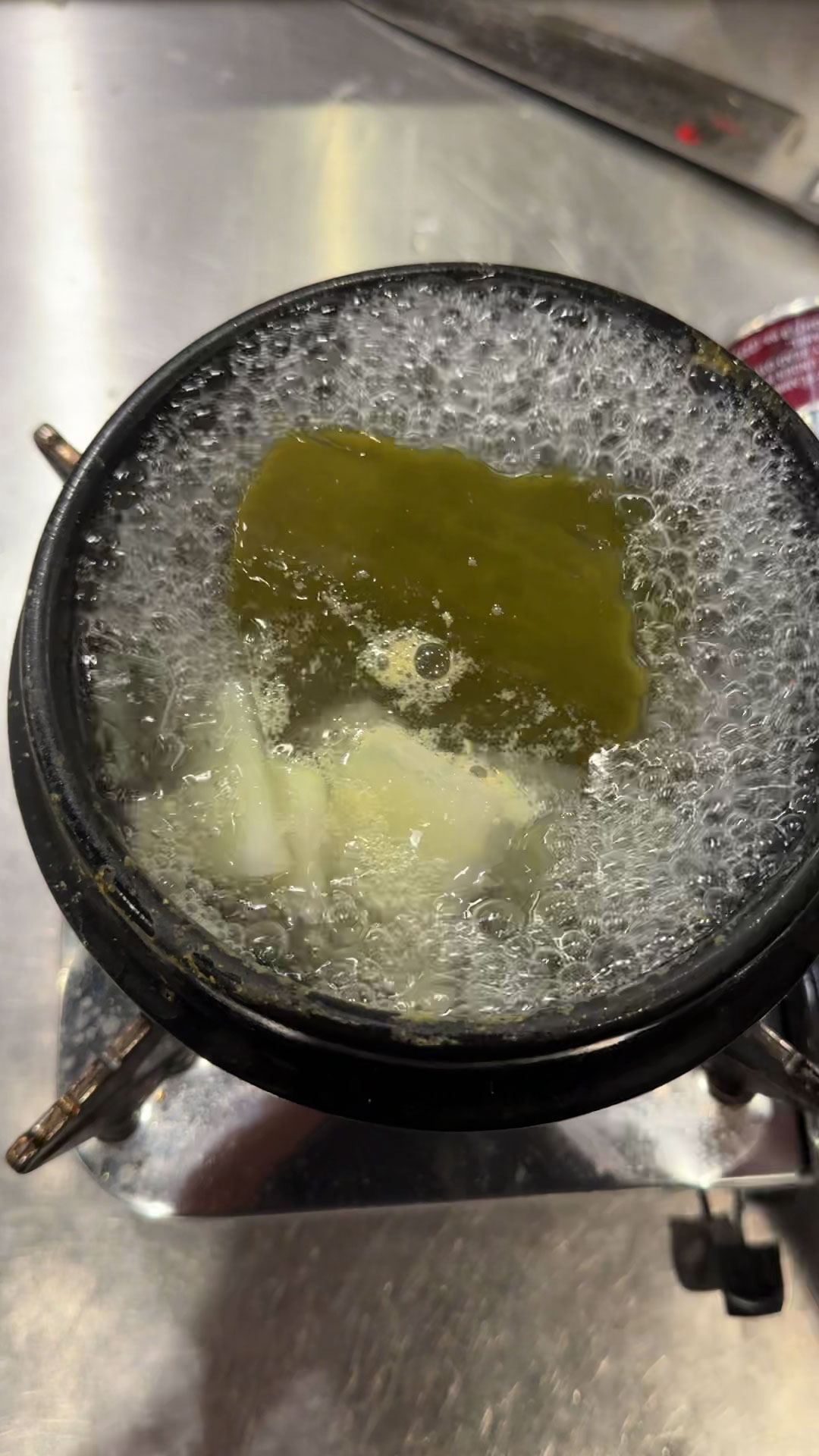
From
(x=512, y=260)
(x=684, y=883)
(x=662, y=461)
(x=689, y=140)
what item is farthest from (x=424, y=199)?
(x=684, y=883)

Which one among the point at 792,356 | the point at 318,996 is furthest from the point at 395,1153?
the point at 792,356

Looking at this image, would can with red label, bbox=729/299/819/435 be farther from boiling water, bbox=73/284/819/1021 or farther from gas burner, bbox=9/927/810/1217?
gas burner, bbox=9/927/810/1217

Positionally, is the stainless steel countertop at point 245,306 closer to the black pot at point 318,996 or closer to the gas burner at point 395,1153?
the gas burner at point 395,1153

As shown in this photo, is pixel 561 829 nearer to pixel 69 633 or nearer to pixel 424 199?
pixel 69 633

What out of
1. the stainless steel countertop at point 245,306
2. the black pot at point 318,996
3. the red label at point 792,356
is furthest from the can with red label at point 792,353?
the black pot at point 318,996

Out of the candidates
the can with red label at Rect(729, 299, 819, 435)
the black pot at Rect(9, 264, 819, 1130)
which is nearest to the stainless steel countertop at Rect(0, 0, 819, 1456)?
the can with red label at Rect(729, 299, 819, 435)
